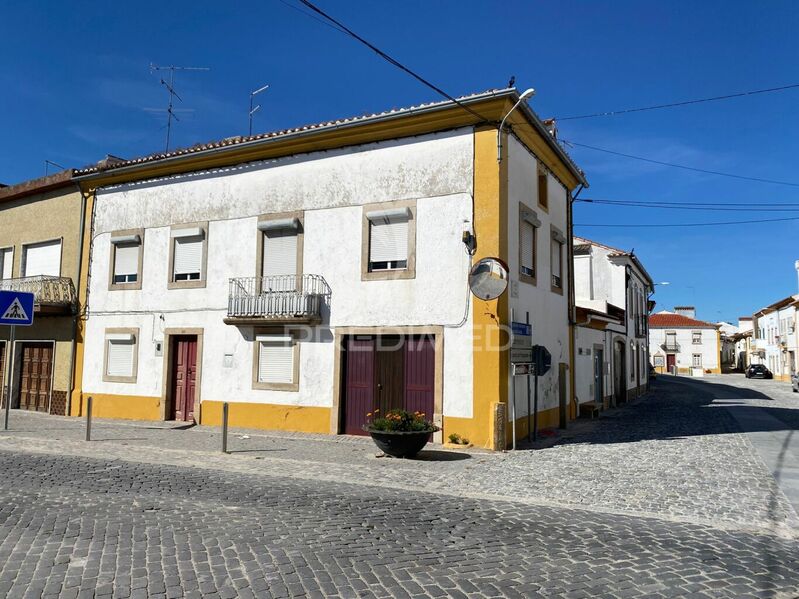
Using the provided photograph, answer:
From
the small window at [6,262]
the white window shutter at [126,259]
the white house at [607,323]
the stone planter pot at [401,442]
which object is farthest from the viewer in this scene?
the small window at [6,262]

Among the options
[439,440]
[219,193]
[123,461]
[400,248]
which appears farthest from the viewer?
[219,193]

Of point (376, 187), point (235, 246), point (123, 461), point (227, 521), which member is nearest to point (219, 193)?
point (235, 246)

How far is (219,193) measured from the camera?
1473 cm

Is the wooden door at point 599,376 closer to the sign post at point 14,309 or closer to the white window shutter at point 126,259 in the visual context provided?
the white window shutter at point 126,259

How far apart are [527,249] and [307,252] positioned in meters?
4.94

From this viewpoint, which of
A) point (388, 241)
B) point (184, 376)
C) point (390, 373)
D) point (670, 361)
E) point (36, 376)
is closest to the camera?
point (390, 373)

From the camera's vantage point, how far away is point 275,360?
13688mm

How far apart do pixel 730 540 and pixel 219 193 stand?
1273cm

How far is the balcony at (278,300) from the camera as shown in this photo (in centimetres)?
1301

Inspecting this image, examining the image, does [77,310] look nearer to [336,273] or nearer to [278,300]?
[278,300]

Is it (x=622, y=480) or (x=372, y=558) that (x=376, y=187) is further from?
(x=372, y=558)


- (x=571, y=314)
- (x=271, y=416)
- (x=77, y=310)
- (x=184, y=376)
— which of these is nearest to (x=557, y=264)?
A: (x=571, y=314)

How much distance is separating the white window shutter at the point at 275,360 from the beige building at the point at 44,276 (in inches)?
256

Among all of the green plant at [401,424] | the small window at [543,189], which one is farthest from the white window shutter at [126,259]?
the small window at [543,189]
